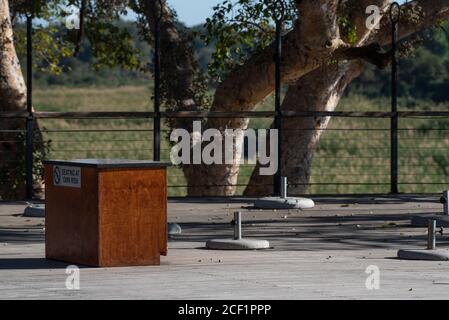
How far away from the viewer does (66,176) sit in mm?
12719

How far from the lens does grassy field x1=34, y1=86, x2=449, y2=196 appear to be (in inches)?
1738

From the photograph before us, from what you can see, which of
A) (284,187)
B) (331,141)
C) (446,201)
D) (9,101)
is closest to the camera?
(446,201)

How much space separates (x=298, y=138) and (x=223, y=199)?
632cm

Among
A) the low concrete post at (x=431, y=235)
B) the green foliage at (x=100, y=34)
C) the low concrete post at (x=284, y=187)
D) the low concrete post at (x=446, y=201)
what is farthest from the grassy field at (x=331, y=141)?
the low concrete post at (x=431, y=235)

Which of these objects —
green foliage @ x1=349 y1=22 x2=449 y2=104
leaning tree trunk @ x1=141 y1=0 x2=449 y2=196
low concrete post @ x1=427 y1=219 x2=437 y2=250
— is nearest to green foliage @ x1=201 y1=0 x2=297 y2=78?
leaning tree trunk @ x1=141 y1=0 x2=449 y2=196

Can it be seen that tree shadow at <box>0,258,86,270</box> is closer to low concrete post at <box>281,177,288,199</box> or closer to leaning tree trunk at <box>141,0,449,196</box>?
low concrete post at <box>281,177,288,199</box>

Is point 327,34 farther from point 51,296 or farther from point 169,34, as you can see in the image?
point 51,296

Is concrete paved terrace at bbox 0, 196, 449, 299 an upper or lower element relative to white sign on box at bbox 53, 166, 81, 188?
lower

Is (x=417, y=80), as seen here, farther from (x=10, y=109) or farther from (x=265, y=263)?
(x=265, y=263)

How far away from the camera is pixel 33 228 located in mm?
16125

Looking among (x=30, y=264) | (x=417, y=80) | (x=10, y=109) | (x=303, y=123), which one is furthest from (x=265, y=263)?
(x=417, y=80)

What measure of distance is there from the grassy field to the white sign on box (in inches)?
698

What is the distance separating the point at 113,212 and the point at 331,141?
44.4 meters
